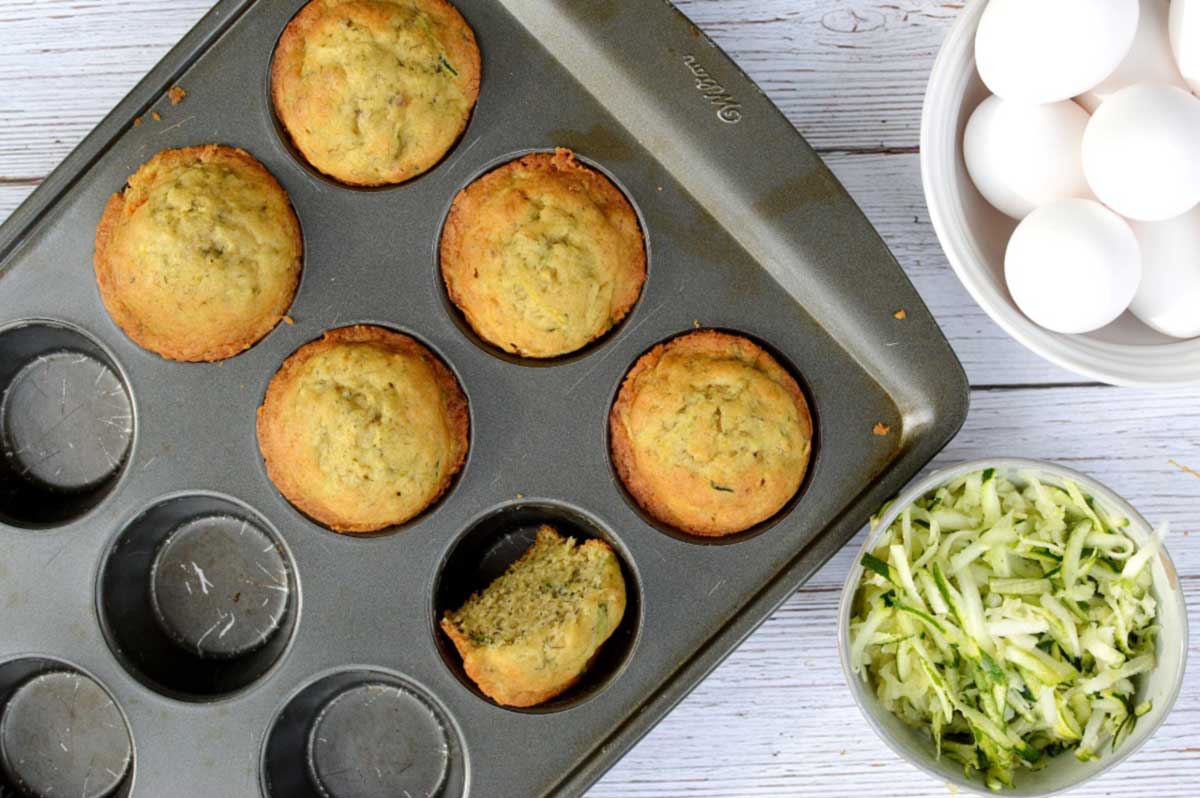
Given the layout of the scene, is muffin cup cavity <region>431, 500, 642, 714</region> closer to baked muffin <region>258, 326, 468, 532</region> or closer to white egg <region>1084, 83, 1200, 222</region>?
baked muffin <region>258, 326, 468, 532</region>

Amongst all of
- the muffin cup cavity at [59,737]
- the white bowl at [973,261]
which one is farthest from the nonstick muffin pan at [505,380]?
the muffin cup cavity at [59,737]

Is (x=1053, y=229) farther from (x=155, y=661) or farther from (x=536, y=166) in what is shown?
(x=155, y=661)

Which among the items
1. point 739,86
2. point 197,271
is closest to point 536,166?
point 739,86

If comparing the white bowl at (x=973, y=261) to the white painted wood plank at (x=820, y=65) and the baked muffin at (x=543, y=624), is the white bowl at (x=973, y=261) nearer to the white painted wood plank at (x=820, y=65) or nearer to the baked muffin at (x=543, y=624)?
the white painted wood plank at (x=820, y=65)

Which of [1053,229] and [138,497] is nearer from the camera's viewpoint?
[1053,229]

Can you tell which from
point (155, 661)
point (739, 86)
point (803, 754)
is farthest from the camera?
point (803, 754)

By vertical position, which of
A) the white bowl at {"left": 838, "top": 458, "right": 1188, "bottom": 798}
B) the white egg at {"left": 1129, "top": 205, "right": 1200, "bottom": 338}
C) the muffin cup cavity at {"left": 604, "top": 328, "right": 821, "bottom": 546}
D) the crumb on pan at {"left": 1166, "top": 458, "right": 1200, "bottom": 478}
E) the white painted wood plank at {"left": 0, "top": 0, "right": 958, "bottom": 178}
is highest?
Answer: the white painted wood plank at {"left": 0, "top": 0, "right": 958, "bottom": 178}

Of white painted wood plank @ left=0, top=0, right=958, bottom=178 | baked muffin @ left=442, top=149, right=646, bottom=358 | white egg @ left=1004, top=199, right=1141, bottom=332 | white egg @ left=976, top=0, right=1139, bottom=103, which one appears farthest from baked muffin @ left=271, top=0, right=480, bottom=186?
white egg @ left=1004, top=199, right=1141, bottom=332
